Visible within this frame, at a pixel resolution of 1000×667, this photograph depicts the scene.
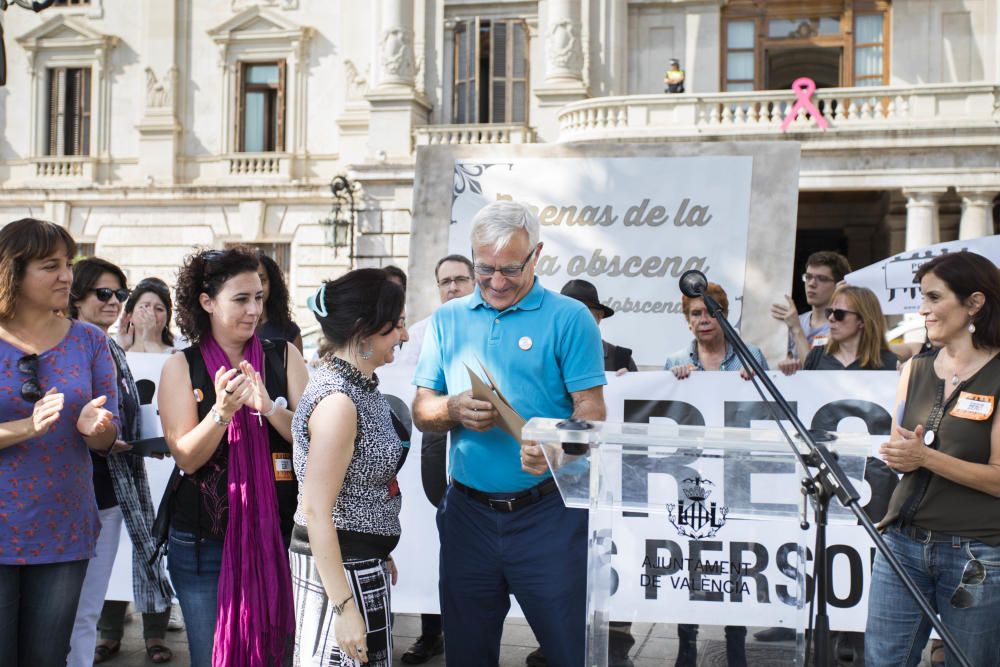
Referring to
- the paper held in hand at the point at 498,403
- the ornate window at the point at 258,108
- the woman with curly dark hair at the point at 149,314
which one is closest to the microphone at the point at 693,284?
the paper held in hand at the point at 498,403

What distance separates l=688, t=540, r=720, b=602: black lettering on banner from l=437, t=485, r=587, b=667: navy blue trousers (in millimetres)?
604

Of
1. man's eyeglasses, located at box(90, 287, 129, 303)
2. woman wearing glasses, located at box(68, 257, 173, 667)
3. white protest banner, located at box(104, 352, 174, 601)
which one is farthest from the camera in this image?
white protest banner, located at box(104, 352, 174, 601)

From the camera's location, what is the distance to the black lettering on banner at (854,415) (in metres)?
5.10

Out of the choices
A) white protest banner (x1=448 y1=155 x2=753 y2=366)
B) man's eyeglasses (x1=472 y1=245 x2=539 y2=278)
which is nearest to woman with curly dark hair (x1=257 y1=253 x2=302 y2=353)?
white protest banner (x1=448 y1=155 x2=753 y2=366)

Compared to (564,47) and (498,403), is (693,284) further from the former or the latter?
(564,47)

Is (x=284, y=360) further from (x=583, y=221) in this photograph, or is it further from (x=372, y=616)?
(x=583, y=221)

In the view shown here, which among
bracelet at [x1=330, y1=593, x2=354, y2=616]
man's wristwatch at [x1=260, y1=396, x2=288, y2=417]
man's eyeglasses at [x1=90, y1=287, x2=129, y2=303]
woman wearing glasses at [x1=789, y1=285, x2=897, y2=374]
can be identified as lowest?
bracelet at [x1=330, y1=593, x2=354, y2=616]

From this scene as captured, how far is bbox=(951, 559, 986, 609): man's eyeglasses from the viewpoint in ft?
10.9

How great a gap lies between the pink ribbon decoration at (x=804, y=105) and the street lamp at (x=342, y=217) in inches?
370

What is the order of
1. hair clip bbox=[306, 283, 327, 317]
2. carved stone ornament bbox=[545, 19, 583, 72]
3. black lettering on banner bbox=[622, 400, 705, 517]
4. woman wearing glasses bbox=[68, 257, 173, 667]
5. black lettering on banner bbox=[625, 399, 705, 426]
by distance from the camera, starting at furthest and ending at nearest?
1. carved stone ornament bbox=[545, 19, 583, 72]
2. black lettering on banner bbox=[625, 399, 705, 426]
3. woman wearing glasses bbox=[68, 257, 173, 667]
4. hair clip bbox=[306, 283, 327, 317]
5. black lettering on banner bbox=[622, 400, 705, 517]

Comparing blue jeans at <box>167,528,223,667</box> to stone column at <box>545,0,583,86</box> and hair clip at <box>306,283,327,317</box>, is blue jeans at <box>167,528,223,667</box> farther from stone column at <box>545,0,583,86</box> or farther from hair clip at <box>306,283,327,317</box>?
stone column at <box>545,0,583,86</box>

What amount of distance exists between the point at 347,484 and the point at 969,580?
82.5 inches

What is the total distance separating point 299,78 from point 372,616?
73.5 ft

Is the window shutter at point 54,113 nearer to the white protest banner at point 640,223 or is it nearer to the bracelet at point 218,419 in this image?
the white protest banner at point 640,223
